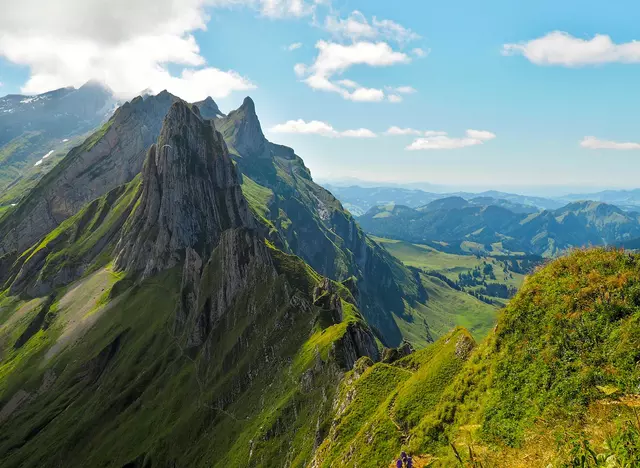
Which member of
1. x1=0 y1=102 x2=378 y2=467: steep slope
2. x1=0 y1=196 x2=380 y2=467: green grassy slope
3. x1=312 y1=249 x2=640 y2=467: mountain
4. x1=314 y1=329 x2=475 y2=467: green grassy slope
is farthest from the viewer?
x1=0 y1=102 x2=378 y2=467: steep slope

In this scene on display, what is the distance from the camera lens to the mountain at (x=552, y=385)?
19.5m

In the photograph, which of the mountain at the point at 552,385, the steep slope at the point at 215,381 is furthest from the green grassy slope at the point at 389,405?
the steep slope at the point at 215,381

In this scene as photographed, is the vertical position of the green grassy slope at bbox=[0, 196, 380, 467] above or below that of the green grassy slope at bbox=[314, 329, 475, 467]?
below

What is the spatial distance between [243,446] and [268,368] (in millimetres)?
27933

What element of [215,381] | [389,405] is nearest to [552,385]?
[389,405]

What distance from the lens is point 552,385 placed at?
2698 cm

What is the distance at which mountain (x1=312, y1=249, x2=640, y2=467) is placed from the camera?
19547 millimetres

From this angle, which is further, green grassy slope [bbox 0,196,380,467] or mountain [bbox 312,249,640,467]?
green grassy slope [bbox 0,196,380,467]

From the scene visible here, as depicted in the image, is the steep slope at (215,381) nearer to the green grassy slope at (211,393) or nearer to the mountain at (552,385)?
the green grassy slope at (211,393)

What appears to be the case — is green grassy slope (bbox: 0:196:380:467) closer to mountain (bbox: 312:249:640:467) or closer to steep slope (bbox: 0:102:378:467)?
steep slope (bbox: 0:102:378:467)

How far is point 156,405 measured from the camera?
150000 mm

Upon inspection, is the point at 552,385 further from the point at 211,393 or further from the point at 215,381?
the point at 215,381

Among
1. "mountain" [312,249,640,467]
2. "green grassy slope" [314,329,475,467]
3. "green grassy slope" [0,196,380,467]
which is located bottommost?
"green grassy slope" [0,196,380,467]

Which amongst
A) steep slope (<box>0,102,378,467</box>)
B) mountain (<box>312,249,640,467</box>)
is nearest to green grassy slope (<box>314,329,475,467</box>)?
mountain (<box>312,249,640,467</box>)
